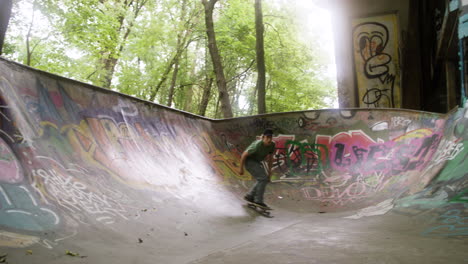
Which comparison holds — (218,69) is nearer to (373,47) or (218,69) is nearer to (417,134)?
(373,47)

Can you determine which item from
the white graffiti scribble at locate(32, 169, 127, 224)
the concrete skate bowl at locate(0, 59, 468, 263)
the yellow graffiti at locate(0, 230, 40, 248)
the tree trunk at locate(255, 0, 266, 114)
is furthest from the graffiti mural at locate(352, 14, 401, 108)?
the yellow graffiti at locate(0, 230, 40, 248)

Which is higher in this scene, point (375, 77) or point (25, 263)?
point (375, 77)

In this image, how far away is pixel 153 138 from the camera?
27.3ft

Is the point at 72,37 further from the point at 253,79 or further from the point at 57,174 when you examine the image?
the point at 253,79

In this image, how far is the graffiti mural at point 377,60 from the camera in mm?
14273

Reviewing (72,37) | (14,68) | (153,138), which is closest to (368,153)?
(153,138)

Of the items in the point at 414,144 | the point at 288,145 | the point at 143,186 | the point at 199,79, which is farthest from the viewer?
the point at 199,79

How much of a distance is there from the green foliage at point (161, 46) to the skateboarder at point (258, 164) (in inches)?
438

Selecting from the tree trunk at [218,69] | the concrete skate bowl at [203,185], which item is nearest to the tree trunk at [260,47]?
the tree trunk at [218,69]

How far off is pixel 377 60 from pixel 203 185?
10.1 m

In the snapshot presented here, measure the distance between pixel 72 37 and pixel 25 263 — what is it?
14535 mm

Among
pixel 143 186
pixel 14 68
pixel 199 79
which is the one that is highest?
pixel 199 79

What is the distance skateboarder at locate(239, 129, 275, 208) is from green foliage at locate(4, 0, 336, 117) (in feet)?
36.5

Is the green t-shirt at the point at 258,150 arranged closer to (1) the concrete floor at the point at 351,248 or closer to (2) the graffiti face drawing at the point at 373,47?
(1) the concrete floor at the point at 351,248
